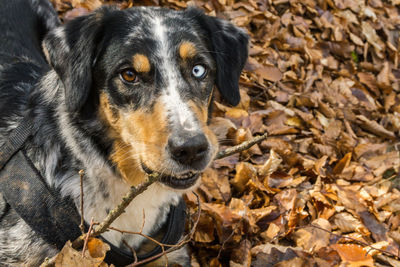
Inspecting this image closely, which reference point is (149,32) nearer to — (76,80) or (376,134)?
(76,80)

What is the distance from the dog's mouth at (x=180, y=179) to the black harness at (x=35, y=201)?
0.48 meters

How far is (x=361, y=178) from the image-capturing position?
14.1 ft

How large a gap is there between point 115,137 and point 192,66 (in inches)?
24.9

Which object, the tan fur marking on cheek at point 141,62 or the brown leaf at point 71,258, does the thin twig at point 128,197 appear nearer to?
the brown leaf at point 71,258

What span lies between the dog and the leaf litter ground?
956 millimetres

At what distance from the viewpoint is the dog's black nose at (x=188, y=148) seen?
2.16m

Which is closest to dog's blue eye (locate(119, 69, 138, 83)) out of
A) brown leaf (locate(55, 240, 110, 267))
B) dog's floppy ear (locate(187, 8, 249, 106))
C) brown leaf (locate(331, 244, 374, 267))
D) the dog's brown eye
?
the dog's brown eye

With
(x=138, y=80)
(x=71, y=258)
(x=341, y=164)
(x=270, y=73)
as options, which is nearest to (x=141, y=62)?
(x=138, y=80)

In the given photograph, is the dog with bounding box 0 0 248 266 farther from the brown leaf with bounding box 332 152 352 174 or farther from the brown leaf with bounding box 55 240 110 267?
the brown leaf with bounding box 332 152 352 174

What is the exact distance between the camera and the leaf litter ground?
3291 millimetres

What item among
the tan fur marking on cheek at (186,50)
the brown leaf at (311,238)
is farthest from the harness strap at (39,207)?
the brown leaf at (311,238)

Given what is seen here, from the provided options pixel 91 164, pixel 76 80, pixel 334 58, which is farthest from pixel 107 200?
pixel 334 58

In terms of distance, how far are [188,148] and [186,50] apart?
28.1 inches

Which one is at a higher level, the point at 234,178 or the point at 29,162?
the point at 29,162
